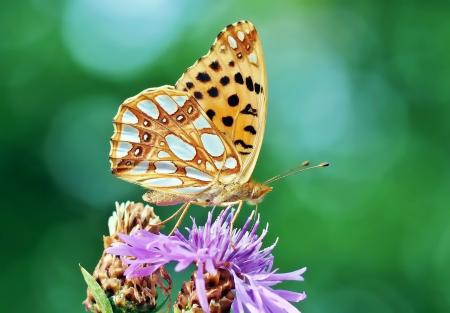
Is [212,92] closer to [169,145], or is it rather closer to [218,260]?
[169,145]

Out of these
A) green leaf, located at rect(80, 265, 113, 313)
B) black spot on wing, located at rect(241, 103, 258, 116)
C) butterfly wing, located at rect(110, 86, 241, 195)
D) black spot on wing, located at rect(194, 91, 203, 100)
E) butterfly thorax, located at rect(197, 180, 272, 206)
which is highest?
black spot on wing, located at rect(194, 91, 203, 100)

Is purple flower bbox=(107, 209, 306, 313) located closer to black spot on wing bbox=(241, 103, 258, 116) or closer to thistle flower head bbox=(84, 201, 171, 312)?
thistle flower head bbox=(84, 201, 171, 312)

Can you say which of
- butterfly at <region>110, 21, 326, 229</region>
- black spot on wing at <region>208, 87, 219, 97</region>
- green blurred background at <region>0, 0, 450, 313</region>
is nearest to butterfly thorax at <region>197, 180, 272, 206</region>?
butterfly at <region>110, 21, 326, 229</region>

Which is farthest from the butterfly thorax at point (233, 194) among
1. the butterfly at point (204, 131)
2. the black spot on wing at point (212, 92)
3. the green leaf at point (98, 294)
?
the green leaf at point (98, 294)

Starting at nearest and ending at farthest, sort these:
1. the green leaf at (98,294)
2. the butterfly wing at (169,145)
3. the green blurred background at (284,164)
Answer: the green leaf at (98,294) → the butterfly wing at (169,145) → the green blurred background at (284,164)

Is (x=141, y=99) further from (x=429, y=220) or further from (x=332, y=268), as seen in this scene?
(x=429, y=220)

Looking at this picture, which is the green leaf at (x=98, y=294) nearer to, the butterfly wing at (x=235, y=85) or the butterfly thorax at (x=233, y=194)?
the butterfly thorax at (x=233, y=194)

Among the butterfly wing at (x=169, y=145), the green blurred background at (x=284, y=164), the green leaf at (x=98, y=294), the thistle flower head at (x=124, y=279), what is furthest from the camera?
the green blurred background at (x=284, y=164)
